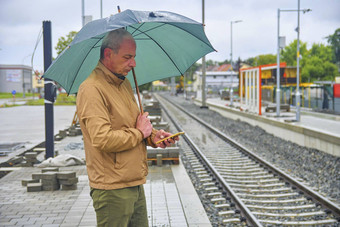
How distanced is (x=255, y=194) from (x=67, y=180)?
12.3 ft

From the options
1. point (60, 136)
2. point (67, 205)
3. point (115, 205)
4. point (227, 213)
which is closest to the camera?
point (115, 205)

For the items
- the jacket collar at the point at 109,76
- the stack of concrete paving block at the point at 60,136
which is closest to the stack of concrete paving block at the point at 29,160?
the stack of concrete paving block at the point at 60,136

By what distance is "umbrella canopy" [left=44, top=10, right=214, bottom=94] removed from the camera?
3.13m

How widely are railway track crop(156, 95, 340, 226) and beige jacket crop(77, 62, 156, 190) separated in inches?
145

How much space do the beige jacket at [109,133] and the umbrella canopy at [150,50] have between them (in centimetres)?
43

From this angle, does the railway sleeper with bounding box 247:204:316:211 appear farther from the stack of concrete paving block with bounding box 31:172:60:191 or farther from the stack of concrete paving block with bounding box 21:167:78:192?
the stack of concrete paving block with bounding box 31:172:60:191

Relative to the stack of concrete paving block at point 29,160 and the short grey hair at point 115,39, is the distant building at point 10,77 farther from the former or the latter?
the short grey hair at point 115,39

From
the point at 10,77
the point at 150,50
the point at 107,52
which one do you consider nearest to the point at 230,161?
the point at 150,50

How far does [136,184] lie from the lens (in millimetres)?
2822

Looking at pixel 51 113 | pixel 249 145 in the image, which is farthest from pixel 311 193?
pixel 249 145

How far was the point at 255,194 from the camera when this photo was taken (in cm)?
822

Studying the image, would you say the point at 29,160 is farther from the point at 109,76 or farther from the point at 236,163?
the point at 109,76

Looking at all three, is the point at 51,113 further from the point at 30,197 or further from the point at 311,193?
the point at 311,193

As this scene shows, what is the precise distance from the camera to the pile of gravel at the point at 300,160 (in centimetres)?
898
